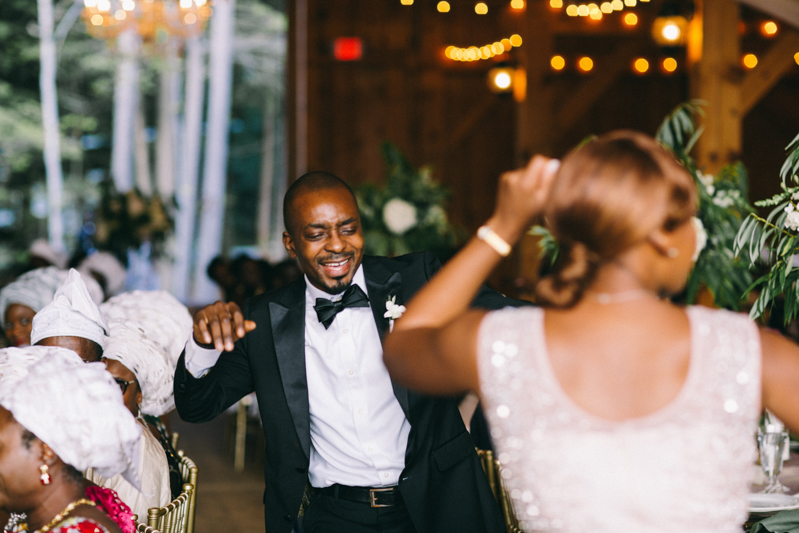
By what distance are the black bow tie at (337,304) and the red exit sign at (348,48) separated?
795 centimetres

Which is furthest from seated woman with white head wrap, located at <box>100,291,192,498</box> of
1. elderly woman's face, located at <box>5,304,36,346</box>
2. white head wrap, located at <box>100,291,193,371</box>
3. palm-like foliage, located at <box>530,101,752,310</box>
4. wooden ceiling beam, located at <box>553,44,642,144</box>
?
wooden ceiling beam, located at <box>553,44,642,144</box>

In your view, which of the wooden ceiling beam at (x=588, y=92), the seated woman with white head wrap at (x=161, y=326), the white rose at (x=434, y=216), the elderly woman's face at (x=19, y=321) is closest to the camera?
the seated woman with white head wrap at (x=161, y=326)

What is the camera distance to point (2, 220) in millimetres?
10039

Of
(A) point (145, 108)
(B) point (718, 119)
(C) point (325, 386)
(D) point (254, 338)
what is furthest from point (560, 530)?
(A) point (145, 108)

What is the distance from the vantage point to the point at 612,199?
1.16m

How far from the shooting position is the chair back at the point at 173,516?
2.11 meters

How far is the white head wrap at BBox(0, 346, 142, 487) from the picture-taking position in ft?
5.35

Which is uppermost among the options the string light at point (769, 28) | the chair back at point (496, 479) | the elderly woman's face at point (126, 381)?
the string light at point (769, 28)

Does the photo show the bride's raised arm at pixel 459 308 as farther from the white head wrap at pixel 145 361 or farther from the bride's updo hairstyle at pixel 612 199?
the white head wrap at pixel 145 361

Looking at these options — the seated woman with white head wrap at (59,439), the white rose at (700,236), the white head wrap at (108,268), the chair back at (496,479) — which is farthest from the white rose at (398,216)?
the seated woman with white head wrap at (59,439)

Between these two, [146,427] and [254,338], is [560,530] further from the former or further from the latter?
[146,427]

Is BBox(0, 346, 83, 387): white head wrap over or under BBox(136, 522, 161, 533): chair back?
over

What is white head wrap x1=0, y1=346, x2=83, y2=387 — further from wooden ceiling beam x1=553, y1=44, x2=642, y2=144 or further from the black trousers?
wooden ceiling beam x1=553, y1=44, x2=642, y2=144

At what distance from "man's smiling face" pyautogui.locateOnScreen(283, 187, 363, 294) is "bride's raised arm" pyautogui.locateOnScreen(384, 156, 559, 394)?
103 centimetres
